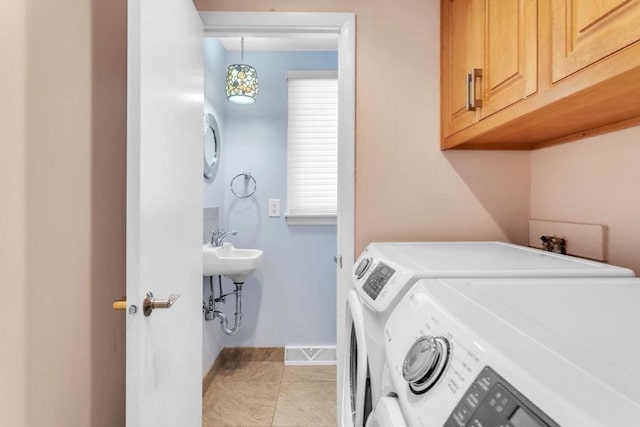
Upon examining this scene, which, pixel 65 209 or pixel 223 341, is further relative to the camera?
pixel 223 341

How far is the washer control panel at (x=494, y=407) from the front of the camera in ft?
1.08

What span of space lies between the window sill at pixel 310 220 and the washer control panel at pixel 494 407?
2.12 meters

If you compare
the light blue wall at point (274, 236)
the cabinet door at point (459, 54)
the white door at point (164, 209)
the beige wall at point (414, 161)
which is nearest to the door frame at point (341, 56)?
the beige wall at point (414, 161)

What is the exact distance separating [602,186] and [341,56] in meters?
1.08

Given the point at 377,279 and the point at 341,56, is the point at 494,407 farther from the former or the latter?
the point at 341,56

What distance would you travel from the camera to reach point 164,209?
1033mm

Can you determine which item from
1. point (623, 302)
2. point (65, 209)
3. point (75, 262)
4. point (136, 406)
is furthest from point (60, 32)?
point (623, 302)

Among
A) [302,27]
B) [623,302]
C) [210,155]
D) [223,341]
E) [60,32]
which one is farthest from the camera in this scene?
[223,341]

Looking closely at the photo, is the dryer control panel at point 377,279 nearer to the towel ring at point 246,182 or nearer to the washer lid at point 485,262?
the washer lid at point 485,262

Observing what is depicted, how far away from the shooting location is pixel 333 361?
2506mm

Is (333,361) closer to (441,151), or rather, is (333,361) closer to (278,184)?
(278,184)

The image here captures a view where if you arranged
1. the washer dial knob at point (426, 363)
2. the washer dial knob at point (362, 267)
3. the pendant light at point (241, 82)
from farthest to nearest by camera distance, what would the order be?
the pendant light at point (241, 82) < the washer dial knob at point (362, 267) < the washer dial knob at point (426, 363)

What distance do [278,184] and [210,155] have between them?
0.54 metres

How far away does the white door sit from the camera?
0.87m
